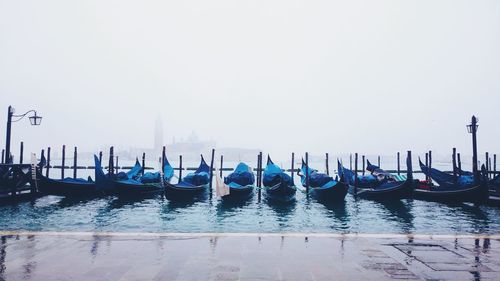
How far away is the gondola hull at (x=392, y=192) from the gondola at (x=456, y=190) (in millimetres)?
1230

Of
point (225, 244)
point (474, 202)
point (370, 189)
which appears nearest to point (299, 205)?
point (370, 189)

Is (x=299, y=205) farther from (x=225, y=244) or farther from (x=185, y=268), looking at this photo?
(x=185, y=268)

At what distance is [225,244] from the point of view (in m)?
5.47

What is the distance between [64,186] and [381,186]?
48.7 feet

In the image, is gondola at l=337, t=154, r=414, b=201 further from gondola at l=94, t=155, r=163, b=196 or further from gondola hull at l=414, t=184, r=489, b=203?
gondola at l=94, t=155, r=163, b=196

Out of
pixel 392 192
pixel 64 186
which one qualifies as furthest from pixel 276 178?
pixel 64 186

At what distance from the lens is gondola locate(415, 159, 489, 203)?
1287 centimetres

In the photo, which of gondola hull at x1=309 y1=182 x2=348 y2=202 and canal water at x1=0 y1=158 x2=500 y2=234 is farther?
gondola hull at x1=309 y1=182 x2=348 y2=202

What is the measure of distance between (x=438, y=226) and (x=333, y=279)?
7518mm

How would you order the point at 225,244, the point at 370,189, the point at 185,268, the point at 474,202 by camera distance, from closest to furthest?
the point at 185,268, the point at 225,244, the point at 474,202, the point at 370,189

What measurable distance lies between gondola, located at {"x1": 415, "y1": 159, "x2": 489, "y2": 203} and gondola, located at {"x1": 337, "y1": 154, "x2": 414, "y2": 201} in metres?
1.22

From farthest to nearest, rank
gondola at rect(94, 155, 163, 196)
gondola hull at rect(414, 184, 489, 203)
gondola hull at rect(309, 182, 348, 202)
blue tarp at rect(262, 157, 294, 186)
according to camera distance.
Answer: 1. gondola at rect(94, 155, 163, 196)
2. blue tarp at rect(262, 157, 294, 186)
3. gondola hull at rect(309, 182, 348, 202)
4. gondola hull at rect(414, 184, 489, 203)

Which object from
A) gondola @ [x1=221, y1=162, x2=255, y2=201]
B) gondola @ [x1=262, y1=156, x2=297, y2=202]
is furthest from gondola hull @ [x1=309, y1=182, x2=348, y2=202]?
gondola @ [x1=221, y1=162, x2=255, y2=201]

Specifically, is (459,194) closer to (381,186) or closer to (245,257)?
(381,186)
